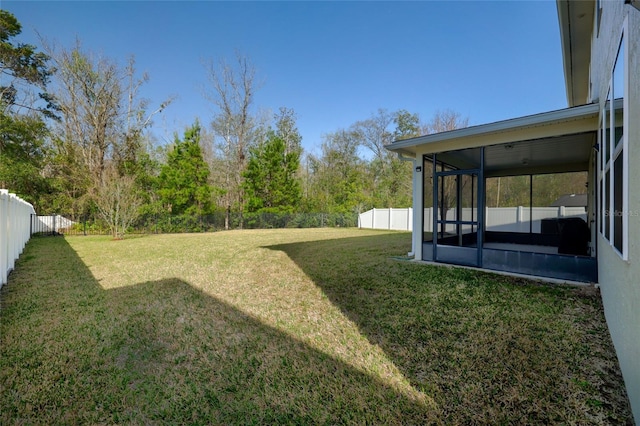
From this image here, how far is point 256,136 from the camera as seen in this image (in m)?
24.8

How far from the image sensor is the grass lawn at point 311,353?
2.04 m

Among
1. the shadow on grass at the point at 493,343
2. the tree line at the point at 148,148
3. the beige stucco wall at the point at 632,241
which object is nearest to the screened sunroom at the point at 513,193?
the shadow on grass at the point at 493,343

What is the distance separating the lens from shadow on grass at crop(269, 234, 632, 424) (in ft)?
6.62

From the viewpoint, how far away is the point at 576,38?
615 cm

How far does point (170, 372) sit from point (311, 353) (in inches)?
48.8

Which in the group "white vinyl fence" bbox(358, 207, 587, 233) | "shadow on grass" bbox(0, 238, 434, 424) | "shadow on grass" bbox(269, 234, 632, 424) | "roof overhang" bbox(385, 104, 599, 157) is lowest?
"shadow on grass" bbox(0, 238, 434, 424)

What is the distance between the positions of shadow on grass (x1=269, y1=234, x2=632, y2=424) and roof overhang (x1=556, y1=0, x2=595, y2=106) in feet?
15.8

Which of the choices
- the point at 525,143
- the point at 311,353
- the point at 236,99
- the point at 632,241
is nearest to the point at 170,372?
the point at 311,353

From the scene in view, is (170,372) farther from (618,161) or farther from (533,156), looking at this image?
(533,156)

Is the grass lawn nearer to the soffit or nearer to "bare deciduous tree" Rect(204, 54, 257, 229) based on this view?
the soffit

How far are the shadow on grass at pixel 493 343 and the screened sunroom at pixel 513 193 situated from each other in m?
0.65

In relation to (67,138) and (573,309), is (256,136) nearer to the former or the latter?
(67,138)

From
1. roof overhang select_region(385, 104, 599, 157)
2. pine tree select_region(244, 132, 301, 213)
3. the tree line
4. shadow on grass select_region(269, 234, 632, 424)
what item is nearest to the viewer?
shadow on grass select_region(269, 234, 632, 424)

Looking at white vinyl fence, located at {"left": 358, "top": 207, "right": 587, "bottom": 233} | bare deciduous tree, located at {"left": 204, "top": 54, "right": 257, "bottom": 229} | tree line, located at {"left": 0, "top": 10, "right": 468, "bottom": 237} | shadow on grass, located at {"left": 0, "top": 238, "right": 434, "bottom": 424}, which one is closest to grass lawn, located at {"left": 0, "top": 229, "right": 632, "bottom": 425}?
shadow on grass, located at {"left": 0, "top": 238, "right": 434, "bottom": 424}
